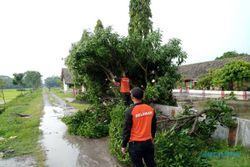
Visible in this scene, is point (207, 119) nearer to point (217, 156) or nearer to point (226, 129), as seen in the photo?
point (226, 129)

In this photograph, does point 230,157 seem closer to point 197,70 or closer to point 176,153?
point 176,153

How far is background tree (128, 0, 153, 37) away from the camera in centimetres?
2697

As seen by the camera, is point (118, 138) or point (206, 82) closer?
point (118, 138)

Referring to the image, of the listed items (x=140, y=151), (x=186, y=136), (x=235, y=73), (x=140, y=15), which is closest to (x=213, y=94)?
(x=235, y=73)

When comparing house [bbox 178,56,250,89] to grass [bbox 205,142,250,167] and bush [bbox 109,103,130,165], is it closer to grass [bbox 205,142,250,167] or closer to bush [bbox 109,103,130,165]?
bush [bbox 109,103,130,165]

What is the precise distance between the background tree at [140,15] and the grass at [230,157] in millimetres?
19852

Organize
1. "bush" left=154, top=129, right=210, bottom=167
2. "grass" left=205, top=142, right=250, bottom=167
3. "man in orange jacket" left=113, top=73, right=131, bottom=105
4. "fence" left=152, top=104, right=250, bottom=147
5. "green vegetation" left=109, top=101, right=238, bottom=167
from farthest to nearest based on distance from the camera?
"man in orange jacket" left=113, top=73, right=131, bottom=105 → "fence" left=152, top=104, right=250, bottom=147 → "grass" left=205, top=142, right=250, bottom=167 → "green vegetation" left=109, top=101, right=238, bottom=167 → "bush" left=154, top=129, right=210, bottom=167

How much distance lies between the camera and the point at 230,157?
279 inches

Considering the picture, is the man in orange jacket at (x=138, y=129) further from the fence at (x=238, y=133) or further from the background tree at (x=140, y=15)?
the background tree at (x=140, y=15)

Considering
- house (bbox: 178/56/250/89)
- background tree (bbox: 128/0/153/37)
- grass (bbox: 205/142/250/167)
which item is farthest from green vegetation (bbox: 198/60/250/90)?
grass (bbox: 205/142/250/167)

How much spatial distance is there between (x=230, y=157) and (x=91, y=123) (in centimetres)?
637

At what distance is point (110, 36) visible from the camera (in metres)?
12.7

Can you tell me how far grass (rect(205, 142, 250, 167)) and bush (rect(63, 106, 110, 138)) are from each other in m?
4.98

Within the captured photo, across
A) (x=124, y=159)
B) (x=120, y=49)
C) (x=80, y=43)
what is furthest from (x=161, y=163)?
(x=80, y=43)
